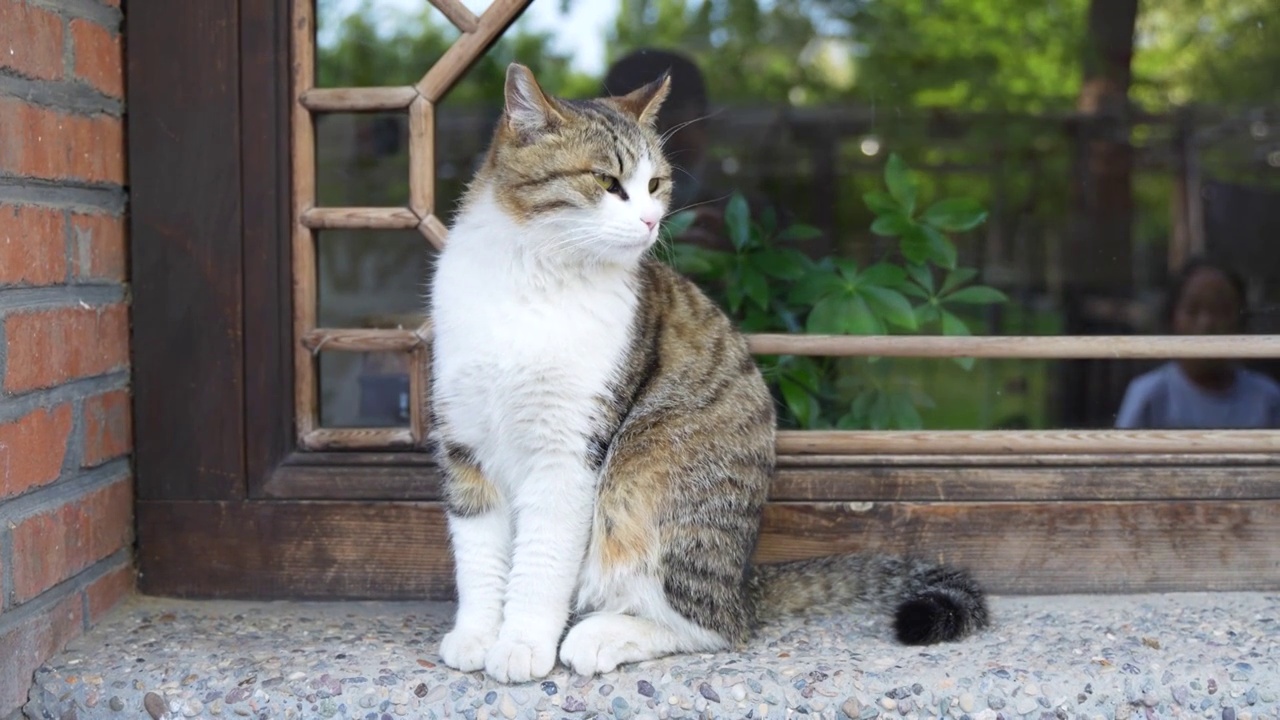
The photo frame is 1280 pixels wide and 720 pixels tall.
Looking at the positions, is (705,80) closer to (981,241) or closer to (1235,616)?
(981,241)

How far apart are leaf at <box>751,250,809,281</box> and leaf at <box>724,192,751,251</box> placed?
51 millimetres

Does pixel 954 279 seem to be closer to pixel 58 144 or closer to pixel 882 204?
pixel 882 204

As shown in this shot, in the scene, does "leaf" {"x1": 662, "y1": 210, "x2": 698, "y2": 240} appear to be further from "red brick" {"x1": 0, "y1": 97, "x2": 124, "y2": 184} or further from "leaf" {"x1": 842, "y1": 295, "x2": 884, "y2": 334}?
"red brick" {"x1": 0, "y1": 97, "x2": 124, "y2": 184}

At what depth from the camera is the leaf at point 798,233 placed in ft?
10.4

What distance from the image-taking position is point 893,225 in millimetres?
2961

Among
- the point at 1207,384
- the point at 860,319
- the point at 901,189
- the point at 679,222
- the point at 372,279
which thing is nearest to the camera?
the point at 860,319

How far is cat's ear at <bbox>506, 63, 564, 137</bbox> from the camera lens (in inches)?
78.4

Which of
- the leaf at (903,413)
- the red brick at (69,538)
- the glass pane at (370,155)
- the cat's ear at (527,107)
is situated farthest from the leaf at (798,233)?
the red brick at (69,538)

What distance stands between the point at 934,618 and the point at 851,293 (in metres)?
0.99

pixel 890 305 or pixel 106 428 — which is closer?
pixel 106 428

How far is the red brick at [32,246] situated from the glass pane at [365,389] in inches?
24.2

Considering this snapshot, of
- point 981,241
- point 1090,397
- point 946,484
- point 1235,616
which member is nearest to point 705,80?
point 981,241

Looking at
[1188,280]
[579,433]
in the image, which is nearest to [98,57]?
[579,433]

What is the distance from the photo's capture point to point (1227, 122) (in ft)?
16.2
